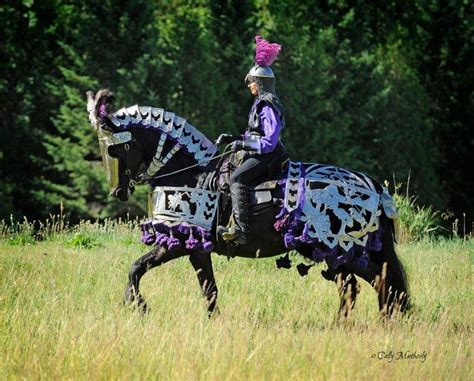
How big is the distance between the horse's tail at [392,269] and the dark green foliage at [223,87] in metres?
15.3

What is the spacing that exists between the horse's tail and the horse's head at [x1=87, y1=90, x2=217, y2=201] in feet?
5.92

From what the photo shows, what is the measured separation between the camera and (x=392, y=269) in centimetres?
923

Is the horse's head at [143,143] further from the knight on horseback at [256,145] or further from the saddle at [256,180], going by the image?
the knight on horseback at [256,145]

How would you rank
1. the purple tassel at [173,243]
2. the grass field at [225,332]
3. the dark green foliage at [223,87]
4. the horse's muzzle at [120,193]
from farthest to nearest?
the dark green foliage at [223,87] < the horse's muzzle at [120,193] < the purple tassel at [173,243] < the grass field at [225,332]

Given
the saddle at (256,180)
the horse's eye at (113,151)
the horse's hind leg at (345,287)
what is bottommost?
the horse's hind leg at (345,287)

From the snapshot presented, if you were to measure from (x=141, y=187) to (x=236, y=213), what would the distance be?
17.2 meters

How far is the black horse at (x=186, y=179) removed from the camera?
356 inches

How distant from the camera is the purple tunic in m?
8.77

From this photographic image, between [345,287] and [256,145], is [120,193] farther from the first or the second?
[345,287]

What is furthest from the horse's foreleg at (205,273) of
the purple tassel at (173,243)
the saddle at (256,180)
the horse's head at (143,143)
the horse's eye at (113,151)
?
the horse's eye at (113,151)

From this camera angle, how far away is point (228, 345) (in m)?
7.17

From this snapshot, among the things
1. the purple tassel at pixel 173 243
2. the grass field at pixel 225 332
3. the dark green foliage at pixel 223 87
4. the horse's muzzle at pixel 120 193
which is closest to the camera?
the grass field at pixel 225 332

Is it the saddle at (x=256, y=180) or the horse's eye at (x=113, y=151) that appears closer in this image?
the saddle at (x=256, y=180)

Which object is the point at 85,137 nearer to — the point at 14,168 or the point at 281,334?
the point at 14,168
